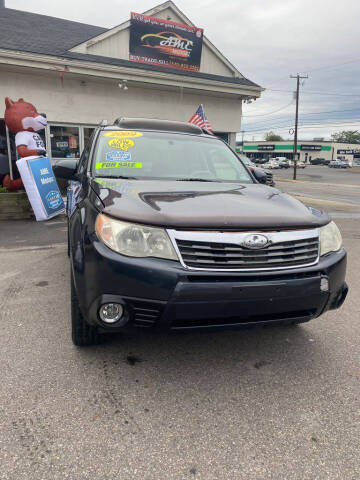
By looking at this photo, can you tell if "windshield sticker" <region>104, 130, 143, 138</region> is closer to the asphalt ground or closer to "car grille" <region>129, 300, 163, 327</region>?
the asphalt ground

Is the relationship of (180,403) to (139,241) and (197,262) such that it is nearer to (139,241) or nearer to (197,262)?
(197,262)

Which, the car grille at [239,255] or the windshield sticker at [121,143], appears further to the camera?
the windshield sticker at [121,143]

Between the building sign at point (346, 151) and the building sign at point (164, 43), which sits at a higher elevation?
the building sign at point (346, 151)

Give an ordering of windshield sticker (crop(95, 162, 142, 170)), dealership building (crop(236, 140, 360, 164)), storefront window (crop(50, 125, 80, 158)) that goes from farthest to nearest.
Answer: dealership building (crop(236, 140, 360, 164)), storefront window (crop(50, 125, 80, 158)), windshield sticker (crop(95, 162, 142, 170))

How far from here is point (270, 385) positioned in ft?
7.46

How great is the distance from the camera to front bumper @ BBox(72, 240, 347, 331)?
1896 mm

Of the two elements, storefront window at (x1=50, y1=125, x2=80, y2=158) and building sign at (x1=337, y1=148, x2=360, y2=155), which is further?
building sign at (x1=337, y1=148, x2=360, y2=155)

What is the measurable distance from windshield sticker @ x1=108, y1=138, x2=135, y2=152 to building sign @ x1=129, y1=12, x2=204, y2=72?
960 centimetres

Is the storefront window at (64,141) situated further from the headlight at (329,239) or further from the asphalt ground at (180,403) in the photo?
the headlight at (329,239)

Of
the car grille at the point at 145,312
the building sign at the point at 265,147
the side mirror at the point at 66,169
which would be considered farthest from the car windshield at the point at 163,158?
the building sign at the point at 265,147

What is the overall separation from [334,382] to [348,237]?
5151 mm

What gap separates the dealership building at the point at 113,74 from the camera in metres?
9.82

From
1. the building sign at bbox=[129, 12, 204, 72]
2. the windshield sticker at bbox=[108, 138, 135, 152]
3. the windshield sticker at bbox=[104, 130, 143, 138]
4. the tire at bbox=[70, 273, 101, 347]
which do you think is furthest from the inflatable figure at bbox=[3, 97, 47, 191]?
the tire at bbox=[70, 273, 101, 347]

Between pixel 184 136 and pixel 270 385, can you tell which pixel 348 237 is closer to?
pixel 184 136
